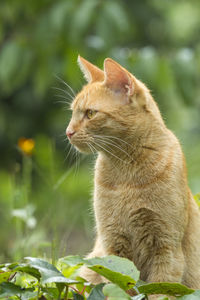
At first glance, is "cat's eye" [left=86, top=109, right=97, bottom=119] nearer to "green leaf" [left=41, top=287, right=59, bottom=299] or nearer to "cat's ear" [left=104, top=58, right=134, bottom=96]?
"cat's ear" [left=104, top=58, right=134, bottom=96]

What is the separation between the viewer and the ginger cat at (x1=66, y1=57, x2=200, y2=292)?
275 cm

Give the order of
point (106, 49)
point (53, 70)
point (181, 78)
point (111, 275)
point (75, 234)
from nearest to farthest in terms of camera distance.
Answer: point (111, 275) → point (181, 78) → point (106, 49) → point (53, 70) → point (75, 234)

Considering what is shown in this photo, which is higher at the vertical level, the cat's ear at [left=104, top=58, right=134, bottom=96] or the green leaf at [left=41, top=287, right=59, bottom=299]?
the cat's ear at [left=104, top=58, right=134, bottom=96]

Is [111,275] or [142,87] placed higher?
[142,87]

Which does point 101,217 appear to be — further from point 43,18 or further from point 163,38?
point 163,38

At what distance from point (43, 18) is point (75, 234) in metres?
2.78

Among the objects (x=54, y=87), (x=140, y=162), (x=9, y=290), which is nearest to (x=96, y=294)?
(x=9, y=290)

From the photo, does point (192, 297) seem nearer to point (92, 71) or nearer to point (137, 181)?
point (137, 181)

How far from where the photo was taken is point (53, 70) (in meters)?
4.99

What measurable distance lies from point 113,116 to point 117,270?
794mm

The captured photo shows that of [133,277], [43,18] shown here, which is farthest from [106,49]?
[133,277]

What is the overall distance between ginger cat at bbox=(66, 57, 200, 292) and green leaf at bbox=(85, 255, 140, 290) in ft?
1.41

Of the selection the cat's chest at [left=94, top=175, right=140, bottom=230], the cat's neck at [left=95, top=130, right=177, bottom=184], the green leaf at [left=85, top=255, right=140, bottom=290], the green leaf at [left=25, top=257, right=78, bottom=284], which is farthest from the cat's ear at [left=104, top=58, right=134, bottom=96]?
the green leaf at [left=25, top=257, right=78, bottom=284]

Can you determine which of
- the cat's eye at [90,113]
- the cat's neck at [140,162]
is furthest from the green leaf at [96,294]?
the cat's eye at [90,113]
